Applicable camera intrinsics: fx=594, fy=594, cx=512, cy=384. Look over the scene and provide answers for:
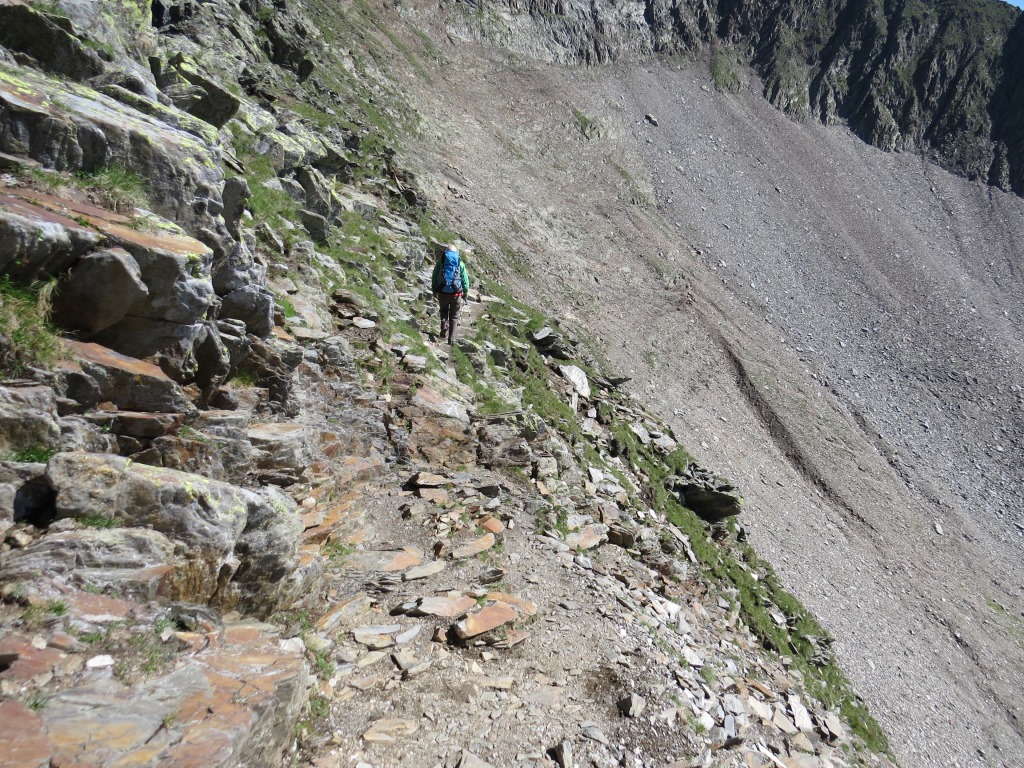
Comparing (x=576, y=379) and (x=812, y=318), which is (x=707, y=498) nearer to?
(x=576, y=379)

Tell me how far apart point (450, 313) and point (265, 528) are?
33.1 feet

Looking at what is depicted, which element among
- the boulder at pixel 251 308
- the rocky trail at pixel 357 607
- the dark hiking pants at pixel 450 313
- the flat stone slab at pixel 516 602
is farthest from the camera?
the dark hiking pants at pixel 450 313

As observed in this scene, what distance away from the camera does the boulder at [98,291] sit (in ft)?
19.0

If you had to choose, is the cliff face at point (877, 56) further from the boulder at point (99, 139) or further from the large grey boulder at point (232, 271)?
the boulder at point (99, 139)

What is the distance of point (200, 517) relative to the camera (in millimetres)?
5594

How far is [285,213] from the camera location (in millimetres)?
14328

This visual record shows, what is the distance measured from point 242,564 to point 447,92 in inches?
1781

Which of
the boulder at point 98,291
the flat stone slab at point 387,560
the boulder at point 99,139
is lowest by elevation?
the flat stone slab at point 387,560

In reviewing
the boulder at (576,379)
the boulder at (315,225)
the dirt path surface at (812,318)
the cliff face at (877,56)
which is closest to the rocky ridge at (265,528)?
the boulder at (315,225)

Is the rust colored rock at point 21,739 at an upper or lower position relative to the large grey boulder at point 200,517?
upper

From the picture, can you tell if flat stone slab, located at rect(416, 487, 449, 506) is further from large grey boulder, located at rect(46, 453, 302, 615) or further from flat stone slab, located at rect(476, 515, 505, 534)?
large grey boulder, located at rect(46, 453, 302, 615)

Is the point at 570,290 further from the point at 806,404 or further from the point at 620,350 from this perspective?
the point at 806,404

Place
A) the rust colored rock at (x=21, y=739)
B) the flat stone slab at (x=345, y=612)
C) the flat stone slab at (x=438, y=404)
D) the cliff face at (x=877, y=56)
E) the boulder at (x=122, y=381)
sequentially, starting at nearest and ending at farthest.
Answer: the rust colored rock at (x=21, y=739)
the boulder at (x=122, y=381)
the flat stone slab at (x=345, y=612)
the flat stone slab at (x=438, y=404)
the cliff face at (x=877, y=56)

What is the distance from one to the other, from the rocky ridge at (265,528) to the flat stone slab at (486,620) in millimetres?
45
